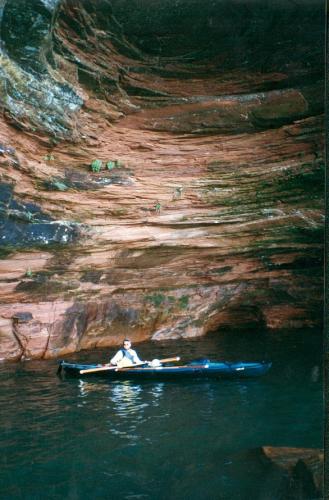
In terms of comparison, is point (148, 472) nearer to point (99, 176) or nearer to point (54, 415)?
point (54, 415)

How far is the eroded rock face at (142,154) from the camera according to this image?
29.5ft

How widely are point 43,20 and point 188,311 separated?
1152 cm

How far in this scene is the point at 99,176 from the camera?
11.3m

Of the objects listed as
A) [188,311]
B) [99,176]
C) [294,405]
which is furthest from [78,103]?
[188,311]

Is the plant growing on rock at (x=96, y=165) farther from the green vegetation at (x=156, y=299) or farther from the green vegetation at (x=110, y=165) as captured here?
the green vegetation at (x=156, y=299)

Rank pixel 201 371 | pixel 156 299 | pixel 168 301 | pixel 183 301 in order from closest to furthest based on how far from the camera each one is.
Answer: pixel 201 371, pixel 156 299, pixel 168 301, pixel 183 301

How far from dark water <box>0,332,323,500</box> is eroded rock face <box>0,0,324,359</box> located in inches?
120

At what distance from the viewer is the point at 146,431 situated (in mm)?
8492

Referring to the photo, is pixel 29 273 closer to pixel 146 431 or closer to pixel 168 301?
pixel 168 301

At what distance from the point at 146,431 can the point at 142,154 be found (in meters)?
5.96

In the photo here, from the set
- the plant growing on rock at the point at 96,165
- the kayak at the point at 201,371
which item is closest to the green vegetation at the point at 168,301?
the kayak at the point at 201,371

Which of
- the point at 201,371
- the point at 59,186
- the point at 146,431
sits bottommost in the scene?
the point at 146,431

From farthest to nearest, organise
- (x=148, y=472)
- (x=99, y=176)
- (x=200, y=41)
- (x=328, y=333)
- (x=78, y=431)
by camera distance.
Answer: (x=99, y=176) → (x=200, y=41) → (x=78, y=431) → (x=148, y=472) → (x=328, y=333)

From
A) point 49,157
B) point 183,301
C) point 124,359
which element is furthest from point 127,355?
point 183,301
